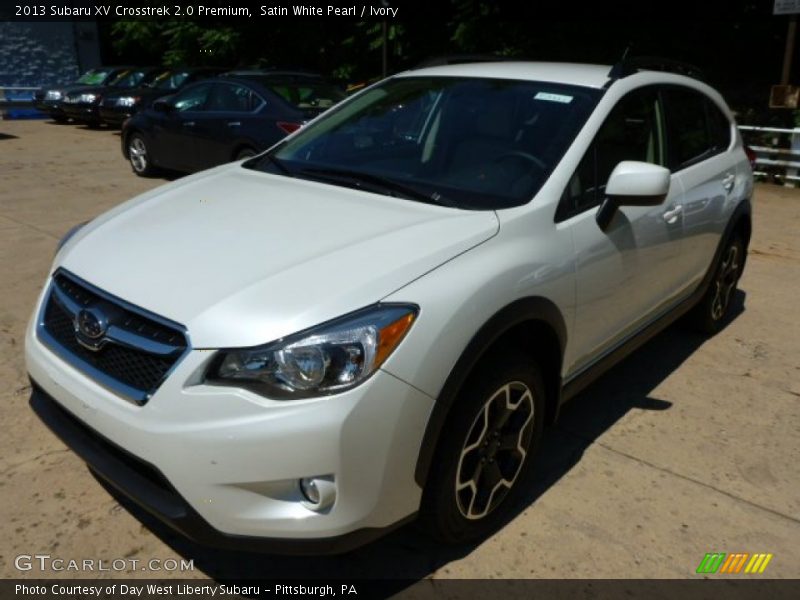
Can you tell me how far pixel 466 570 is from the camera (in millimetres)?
2598

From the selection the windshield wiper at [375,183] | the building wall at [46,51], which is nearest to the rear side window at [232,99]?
the windshield wiper at [375,183]

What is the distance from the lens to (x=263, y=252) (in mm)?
2469

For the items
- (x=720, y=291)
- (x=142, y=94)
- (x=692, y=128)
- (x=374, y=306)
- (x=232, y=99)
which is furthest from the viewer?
(x=142, y=94)

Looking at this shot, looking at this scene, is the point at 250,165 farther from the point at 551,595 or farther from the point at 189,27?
the point at 189,27

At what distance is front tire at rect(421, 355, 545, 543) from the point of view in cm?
239

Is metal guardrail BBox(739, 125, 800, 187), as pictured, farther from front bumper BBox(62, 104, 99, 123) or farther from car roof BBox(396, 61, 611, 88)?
front bumper BBox(62, 104, 99, 123)

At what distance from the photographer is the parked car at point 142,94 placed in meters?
14.8

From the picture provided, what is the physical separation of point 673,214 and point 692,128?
2.71ft

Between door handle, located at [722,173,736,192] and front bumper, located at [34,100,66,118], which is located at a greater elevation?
door handle, located at [722,173,736,192]

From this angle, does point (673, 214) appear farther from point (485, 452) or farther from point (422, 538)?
point (422, 538)

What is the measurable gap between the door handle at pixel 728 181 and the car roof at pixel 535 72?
1.12 m

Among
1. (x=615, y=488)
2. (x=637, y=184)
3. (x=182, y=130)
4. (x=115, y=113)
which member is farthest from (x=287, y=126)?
(x=115, y=113)

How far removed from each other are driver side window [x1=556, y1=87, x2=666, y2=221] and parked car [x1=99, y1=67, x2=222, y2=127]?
1243cm

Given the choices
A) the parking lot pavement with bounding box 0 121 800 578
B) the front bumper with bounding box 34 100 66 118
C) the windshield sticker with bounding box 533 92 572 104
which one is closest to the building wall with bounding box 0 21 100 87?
the front bumper with bounding box 34 100 66 118
